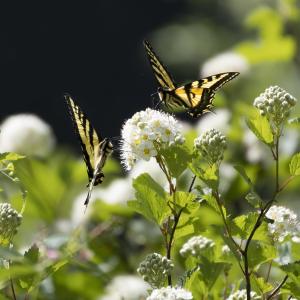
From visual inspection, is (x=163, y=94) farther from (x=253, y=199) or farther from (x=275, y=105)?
(x=253, y=199)

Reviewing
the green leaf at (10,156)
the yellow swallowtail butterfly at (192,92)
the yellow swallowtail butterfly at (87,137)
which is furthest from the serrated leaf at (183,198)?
Result: the yellow swallowtail butterfly at (192,92)

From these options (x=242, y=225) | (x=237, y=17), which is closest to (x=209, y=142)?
(x=242, y=225)

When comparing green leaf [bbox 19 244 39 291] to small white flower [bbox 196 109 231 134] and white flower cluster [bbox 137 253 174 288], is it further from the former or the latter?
small white flower [bbox 196 109 231 134]

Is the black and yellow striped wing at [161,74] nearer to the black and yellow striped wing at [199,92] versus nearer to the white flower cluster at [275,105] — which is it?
the black and yellow striped wing at [199,92]

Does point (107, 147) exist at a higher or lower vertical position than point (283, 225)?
higher

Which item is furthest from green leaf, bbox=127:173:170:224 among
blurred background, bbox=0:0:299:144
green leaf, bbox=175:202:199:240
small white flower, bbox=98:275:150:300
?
blurred background, bbox=0:0:299:144

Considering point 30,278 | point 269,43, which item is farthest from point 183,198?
point 269,43

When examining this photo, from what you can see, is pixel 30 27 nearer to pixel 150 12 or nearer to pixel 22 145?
pixel 150 12
